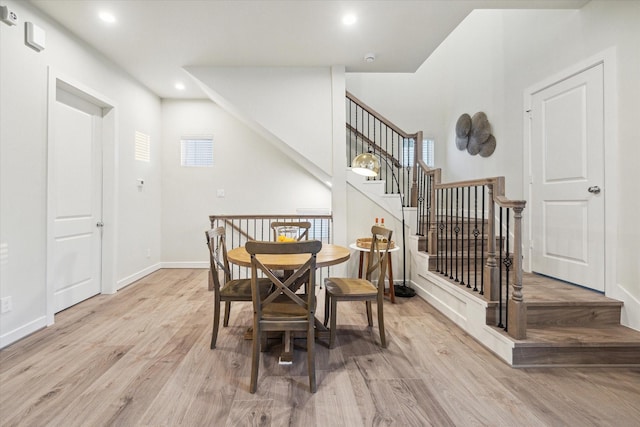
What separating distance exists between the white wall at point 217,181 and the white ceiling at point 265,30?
1115mm

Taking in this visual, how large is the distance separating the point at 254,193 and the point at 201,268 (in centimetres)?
155

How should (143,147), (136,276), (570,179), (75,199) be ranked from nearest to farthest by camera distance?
(570,179) < (75,199) < (136,276) < (143,147)

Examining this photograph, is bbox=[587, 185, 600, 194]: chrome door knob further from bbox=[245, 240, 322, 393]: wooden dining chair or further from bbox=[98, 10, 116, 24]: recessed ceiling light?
bbox=[98, 10, 116, 24]: recessed ceiling light

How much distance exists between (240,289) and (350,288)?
2.85 ft

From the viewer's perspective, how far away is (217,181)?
16.8 ft

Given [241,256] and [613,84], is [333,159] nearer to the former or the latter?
[241,256]

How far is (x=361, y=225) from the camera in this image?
3982 mm

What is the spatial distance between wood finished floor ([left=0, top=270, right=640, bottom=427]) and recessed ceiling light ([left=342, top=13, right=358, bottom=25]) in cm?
292

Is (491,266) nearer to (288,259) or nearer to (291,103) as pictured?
(288,259)

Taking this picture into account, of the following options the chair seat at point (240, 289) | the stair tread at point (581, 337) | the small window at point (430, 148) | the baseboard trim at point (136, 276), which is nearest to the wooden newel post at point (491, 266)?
the stair tread at point (581, 337)

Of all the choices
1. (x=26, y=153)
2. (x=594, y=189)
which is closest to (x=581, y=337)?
(x=594, y=189)

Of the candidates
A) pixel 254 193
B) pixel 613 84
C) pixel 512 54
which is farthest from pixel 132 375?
pixel 512 54

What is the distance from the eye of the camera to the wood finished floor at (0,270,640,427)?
1.60m

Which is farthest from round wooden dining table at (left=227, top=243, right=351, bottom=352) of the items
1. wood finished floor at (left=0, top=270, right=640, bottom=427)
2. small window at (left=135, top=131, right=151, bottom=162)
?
small window at (left=135, top=131, right=151, bottom=162)
